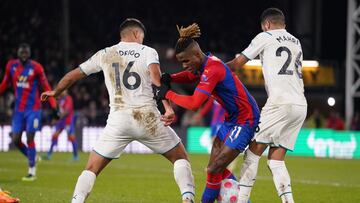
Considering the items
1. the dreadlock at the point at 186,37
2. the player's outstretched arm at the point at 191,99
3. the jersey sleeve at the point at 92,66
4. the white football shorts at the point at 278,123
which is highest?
the dreadlock at the point at 186,37

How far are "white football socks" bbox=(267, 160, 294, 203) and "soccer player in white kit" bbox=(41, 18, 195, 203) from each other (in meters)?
1.13

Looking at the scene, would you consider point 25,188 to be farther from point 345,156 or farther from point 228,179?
point 345,156

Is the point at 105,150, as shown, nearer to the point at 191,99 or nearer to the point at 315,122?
the point at 191,99

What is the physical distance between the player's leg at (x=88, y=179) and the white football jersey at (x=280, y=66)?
7.68 ft

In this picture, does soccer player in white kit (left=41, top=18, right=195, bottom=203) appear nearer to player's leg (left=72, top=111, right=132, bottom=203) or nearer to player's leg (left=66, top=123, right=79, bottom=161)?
player's leg (left=72, top=111, right=132, bottom=203)

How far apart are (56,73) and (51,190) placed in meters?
18.4

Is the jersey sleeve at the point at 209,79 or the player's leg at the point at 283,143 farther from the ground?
the jersey sleeve at the point at 209,79

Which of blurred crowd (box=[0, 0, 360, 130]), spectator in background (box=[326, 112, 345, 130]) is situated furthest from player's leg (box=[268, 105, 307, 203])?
spectator in background (box=[326, 112, 345, 130])

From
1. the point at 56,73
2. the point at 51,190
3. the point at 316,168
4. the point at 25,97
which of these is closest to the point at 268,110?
the point at 51,190

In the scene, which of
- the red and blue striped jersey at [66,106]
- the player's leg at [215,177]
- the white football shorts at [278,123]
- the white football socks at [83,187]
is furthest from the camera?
the red and blue striped jersey at [66,106]

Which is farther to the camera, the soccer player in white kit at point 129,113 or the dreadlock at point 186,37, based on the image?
the soccer player in white kit at point 129,113

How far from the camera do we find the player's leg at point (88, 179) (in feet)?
33.4

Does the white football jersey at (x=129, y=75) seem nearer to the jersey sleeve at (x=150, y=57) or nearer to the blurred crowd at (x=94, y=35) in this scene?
the jersey sleeve at (x=150, y=57)

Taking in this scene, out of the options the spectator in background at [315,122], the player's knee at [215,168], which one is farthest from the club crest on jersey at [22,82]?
the spectator in background at [315,122]
